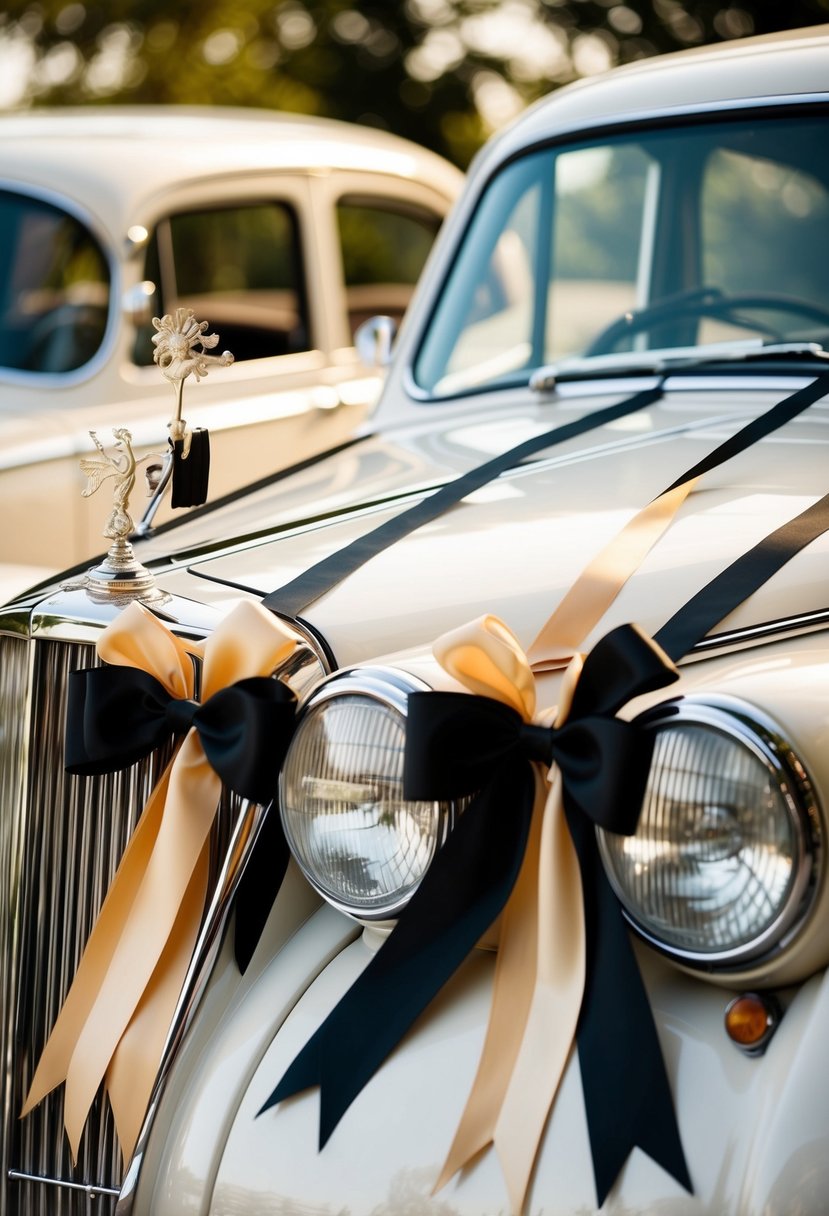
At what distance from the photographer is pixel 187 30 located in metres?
18.1

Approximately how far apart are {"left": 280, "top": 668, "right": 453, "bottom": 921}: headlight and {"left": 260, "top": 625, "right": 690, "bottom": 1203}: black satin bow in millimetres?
43

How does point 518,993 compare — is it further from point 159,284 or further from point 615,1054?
point 159,284

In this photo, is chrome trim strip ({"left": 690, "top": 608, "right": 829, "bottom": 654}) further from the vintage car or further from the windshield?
the windshield

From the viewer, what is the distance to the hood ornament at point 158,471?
200 centimetres

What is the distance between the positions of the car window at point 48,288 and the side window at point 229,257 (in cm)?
20

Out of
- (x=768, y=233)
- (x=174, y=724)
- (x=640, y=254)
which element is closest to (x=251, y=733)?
(x=174, y=724)

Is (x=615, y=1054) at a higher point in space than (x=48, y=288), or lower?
lower

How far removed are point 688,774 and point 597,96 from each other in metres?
2.20

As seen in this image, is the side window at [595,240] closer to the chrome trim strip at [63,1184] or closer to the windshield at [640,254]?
the windshield at [640,254]

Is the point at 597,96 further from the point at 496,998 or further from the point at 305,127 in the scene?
the point at 305,127

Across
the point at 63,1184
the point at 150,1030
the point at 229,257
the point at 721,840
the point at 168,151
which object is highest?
the point at 168,151

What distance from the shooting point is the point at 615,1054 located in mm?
1499

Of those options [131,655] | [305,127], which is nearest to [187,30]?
[305,127]

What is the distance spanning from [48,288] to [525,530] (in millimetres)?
3110
